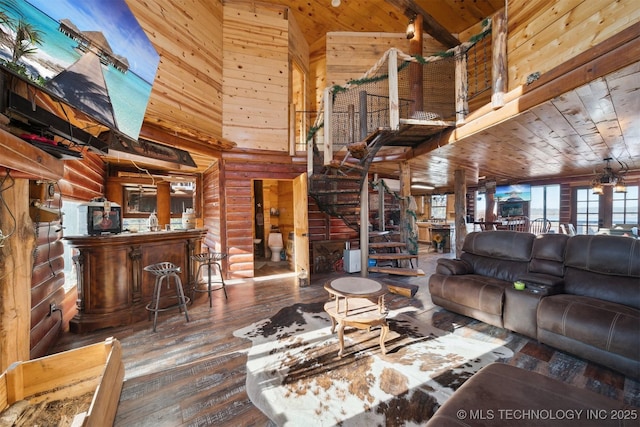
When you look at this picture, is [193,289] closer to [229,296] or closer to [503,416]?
[229,296]

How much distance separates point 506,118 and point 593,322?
83.5 inches

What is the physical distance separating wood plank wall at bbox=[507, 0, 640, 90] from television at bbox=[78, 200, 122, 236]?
484 cm

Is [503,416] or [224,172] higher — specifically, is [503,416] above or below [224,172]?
below

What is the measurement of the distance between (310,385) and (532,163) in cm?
622

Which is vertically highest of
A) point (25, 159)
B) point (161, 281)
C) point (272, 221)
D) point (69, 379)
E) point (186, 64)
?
point (186, 64)

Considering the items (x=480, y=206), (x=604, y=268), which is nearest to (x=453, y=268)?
(x=604, y=268)

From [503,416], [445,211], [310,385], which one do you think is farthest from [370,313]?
[445,211]

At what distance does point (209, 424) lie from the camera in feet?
5.10

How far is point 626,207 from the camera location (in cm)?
691

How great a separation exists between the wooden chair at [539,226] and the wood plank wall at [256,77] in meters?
7.88

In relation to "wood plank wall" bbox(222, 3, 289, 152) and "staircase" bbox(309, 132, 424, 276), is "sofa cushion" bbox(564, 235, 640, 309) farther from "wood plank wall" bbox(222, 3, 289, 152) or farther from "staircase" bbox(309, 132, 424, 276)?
"wood plank wall" bbox(222, 3, 289, 152)

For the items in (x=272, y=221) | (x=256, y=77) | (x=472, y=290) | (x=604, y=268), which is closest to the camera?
(x=604, y=268)

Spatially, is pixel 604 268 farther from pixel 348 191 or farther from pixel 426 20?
pixel 426 20

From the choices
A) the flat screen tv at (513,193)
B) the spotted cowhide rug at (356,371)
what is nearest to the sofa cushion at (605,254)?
the spotted cowhide rug at (356,371)
